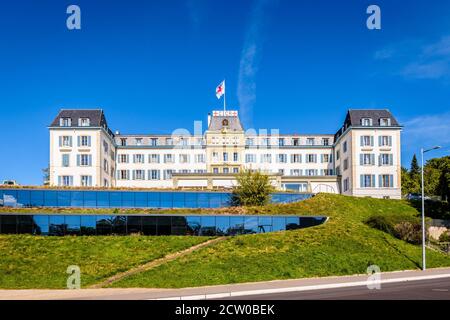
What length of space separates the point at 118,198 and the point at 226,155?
3451cm

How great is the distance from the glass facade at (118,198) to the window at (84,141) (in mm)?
24322

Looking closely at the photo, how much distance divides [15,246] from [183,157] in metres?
55.9

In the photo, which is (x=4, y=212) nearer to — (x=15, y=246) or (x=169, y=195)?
(x=15, y=246)

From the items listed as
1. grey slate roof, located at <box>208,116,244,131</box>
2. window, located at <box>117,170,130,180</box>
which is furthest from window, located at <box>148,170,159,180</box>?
grey slate roof, located at <box>208,116,244,131</box>

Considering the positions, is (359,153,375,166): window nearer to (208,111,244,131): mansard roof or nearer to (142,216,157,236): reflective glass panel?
(208,111,244,131): mansard roof

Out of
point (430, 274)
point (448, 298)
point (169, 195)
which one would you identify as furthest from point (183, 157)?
point (448, 298)

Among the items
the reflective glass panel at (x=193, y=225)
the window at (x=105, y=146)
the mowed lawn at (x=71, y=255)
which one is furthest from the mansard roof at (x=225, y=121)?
the mowed lawn at (x=71, y=255)

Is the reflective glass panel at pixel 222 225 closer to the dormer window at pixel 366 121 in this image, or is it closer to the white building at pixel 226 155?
the white building at pixel 226 155

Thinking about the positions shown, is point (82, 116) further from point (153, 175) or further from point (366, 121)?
point (366, 121)

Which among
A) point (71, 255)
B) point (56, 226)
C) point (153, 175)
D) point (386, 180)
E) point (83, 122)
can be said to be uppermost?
point (83, 122)

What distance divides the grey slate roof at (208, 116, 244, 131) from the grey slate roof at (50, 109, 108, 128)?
66.0ft

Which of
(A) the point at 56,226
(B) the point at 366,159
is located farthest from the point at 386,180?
(A) the point at 56,226

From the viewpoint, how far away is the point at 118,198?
5938 cm

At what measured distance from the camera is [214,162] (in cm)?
9062
